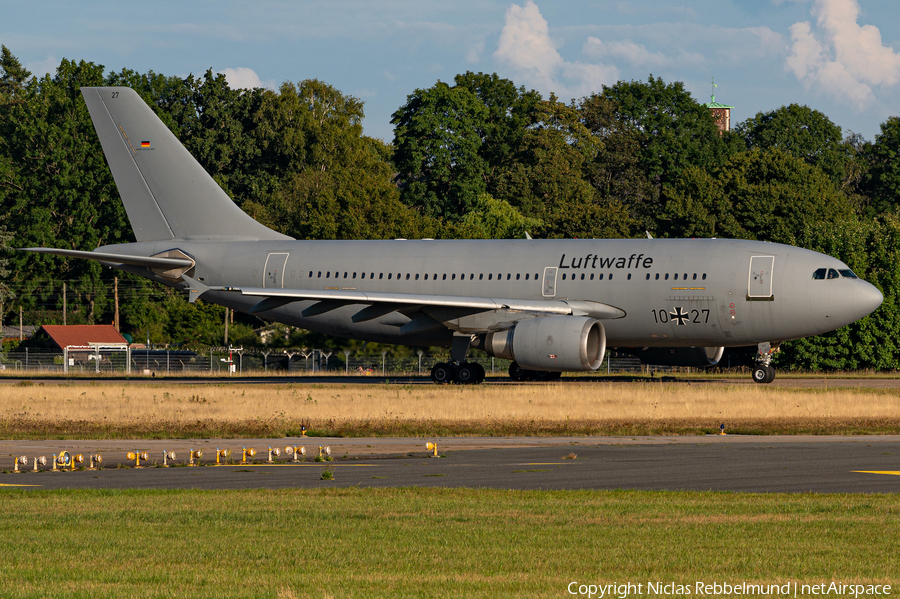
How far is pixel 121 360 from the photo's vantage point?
63219 mm

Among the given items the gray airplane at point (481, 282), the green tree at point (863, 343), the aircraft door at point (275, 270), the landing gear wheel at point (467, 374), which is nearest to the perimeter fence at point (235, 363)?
the aircraft door at point (275, 270)

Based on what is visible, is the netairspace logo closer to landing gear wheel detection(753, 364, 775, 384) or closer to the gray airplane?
the gray airplane

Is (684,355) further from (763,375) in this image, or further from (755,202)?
(755,202)

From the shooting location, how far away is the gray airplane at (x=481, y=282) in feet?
113

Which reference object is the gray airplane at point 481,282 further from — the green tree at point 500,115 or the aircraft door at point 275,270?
the green tree at point 500,115

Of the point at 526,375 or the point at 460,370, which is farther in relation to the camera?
the point at 526,375

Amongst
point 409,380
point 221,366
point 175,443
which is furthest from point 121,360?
point 175,443

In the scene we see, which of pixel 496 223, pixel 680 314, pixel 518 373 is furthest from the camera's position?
pixel 496 223

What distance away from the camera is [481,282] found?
3809 cm

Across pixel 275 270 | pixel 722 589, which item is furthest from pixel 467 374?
pixel 722 589

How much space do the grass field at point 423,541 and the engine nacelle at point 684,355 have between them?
25.1 meters

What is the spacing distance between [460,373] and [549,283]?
154 inches

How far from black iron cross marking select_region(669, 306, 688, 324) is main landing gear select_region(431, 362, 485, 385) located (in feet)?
19.7

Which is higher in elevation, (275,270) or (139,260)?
(139,260)
